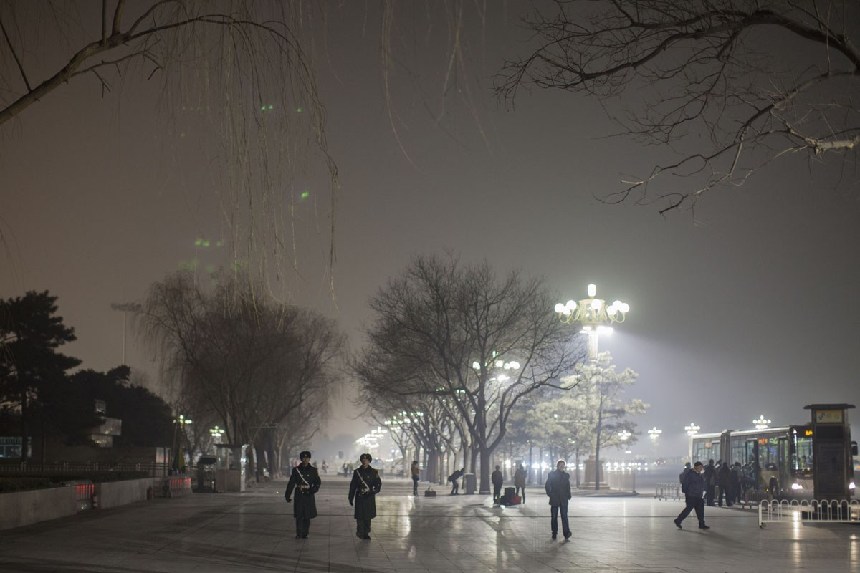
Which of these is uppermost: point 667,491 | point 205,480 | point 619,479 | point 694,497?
point 694,497

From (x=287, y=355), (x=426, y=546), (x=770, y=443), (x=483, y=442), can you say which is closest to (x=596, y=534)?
(x=426, y=546)

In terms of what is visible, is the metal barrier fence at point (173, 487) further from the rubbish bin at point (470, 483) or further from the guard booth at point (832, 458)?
the guard booth at point (832, 458)

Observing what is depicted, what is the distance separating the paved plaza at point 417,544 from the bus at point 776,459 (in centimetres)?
1045

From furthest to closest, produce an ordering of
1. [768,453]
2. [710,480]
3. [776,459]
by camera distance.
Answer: [768,453] → [776,459] → [710,480]

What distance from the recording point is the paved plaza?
53.6 feet

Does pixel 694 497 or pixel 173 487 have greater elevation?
pixel 694 497

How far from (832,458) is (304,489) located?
18.1 meters

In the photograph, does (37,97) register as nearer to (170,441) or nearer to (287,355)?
(287,355)

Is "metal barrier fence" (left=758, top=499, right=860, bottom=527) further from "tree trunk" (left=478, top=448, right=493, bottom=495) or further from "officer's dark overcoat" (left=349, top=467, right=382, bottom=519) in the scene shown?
"tree trunk" (left=478, top=448, right=493, bottom=495)

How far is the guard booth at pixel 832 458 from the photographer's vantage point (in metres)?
31.5

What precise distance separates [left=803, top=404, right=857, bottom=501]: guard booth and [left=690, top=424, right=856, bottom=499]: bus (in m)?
6.46

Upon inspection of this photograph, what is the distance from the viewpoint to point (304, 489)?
20656mm

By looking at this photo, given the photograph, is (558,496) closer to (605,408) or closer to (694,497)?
(694,497)

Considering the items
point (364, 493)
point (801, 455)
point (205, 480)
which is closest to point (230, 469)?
point (205, 480)
